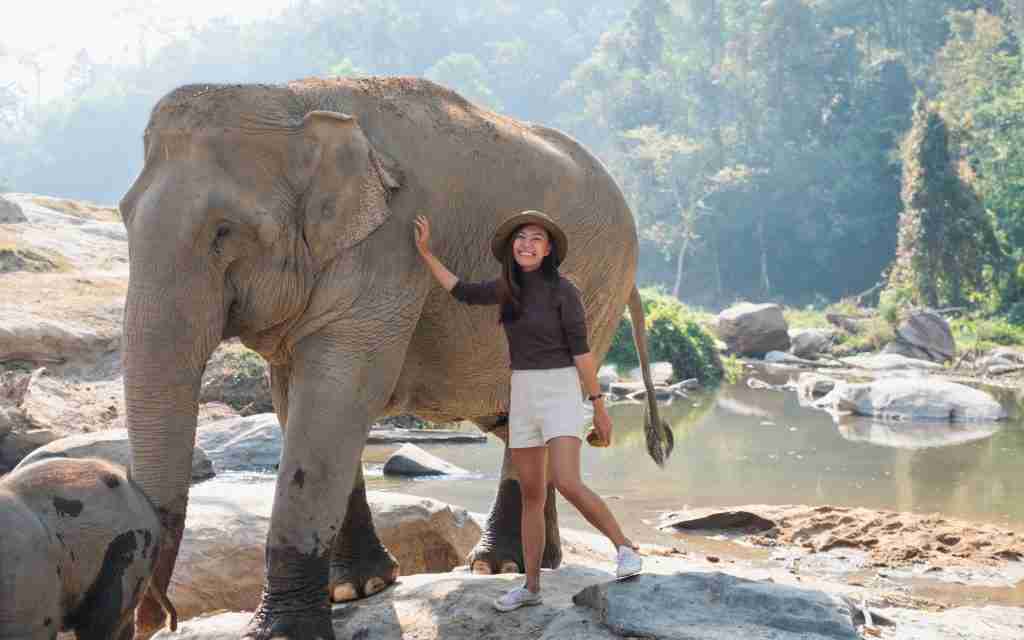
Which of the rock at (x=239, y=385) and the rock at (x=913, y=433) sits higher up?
the rock at (x=239, y=385)

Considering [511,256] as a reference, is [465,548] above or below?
below

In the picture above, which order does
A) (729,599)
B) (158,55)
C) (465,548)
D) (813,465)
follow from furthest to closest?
(158,55) → (813,465) → (465,548) → (729,599)

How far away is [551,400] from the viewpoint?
4926mm

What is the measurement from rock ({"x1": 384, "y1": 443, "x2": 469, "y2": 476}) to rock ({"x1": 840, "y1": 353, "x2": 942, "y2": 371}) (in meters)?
15.9

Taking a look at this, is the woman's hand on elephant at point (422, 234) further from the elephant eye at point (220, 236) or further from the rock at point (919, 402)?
the rock at point (919, 402)

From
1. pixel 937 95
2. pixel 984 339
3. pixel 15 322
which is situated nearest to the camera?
pixel 15 322

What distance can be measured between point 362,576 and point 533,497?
1048 millimetres

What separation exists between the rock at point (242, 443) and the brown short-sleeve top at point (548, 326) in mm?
7589

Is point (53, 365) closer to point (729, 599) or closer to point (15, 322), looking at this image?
point (15, 322)

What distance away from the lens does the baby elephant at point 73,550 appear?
3668mm

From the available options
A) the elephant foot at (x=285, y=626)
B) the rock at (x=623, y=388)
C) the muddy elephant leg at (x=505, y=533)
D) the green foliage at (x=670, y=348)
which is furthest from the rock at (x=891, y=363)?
the elephant foot at (x=285, y=626)

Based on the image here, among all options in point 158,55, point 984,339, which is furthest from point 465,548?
point 158,55

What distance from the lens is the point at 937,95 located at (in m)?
59.5

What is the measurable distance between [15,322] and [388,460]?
17.7 feet
